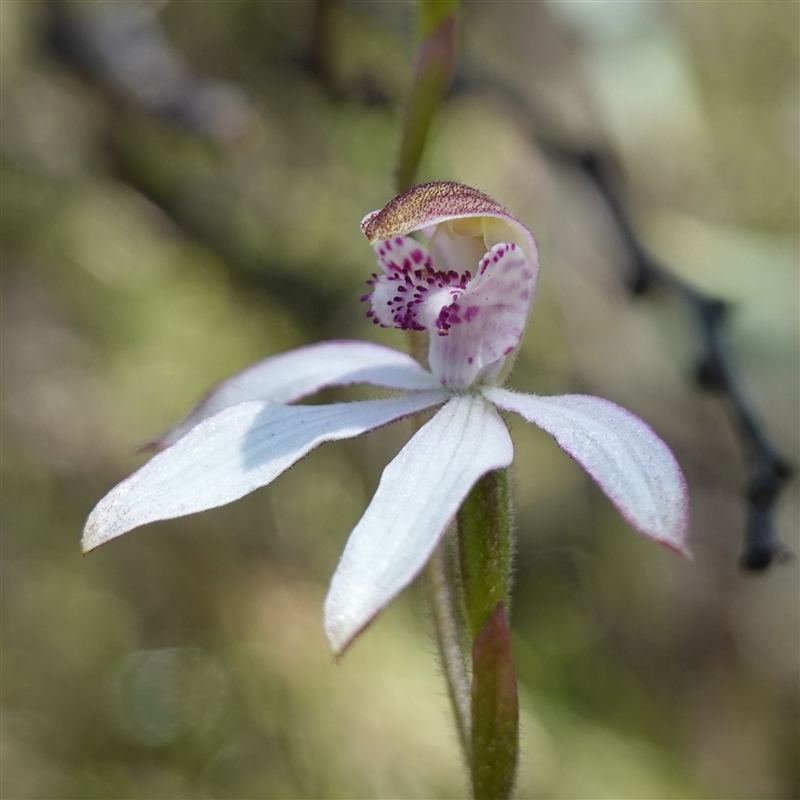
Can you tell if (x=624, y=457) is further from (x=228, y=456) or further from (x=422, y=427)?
(x=228, y=456)

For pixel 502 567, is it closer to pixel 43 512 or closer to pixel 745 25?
pixel 43 512

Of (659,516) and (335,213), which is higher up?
(659,516)

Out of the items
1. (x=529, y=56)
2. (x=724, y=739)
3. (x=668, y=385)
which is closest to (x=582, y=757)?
(x=724, y=739)

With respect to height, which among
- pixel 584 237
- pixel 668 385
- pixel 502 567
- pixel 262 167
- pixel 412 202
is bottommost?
pixel 668 385

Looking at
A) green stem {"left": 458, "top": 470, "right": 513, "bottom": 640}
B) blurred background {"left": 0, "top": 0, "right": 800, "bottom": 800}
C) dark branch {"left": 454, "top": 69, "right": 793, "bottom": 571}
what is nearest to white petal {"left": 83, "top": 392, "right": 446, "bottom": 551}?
green stem {"left": 458, "top": 470, "right": 513, "bottom": 640}

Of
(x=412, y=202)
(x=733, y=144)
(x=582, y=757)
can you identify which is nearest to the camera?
(x=412, y=202)

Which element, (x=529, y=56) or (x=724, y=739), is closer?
(x=724, y=739)

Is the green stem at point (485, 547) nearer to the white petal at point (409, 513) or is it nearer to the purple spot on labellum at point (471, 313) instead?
the white petal at point (409, 513)
